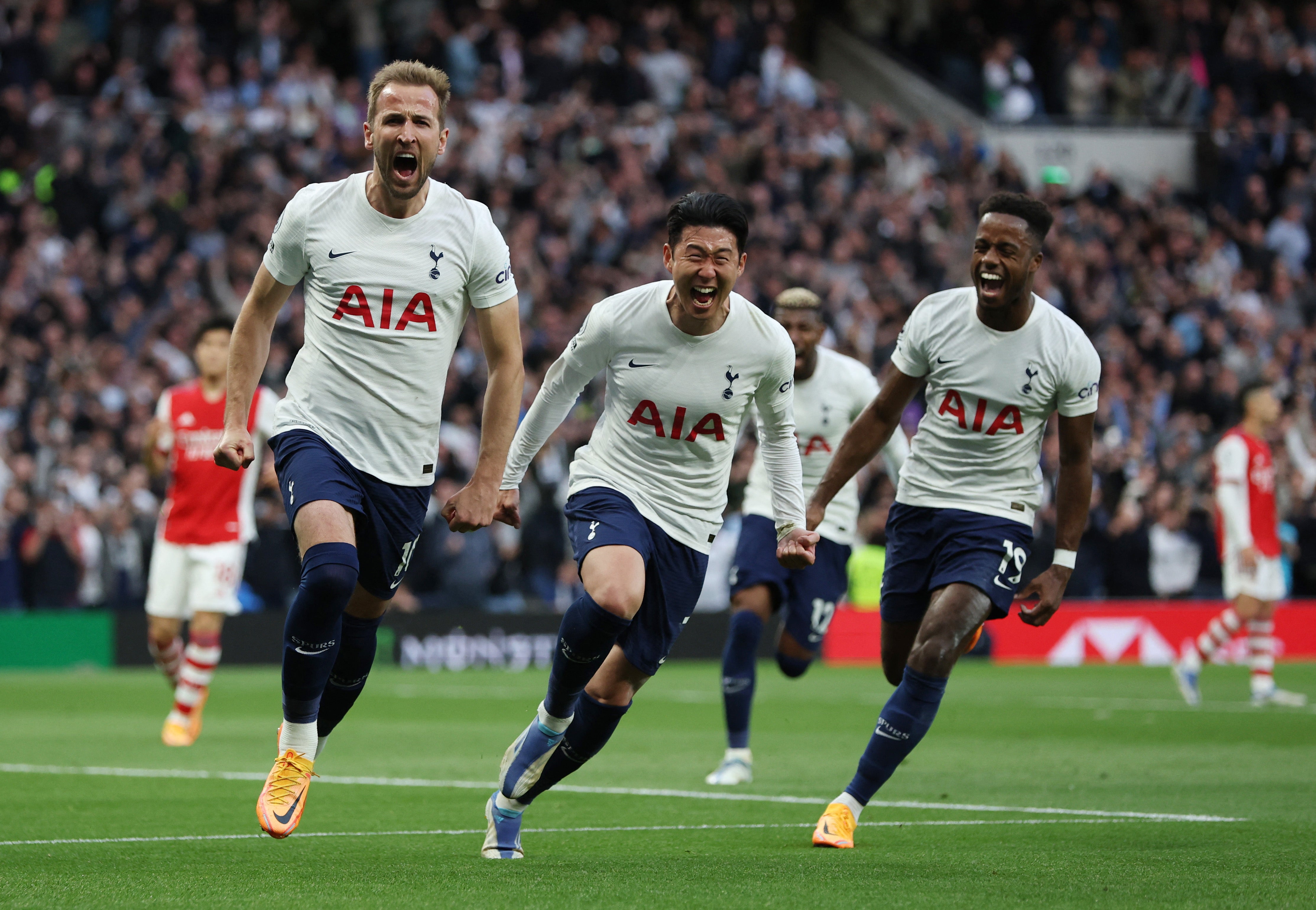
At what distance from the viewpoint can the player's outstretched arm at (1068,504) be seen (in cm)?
790

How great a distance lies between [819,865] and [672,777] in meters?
3.82

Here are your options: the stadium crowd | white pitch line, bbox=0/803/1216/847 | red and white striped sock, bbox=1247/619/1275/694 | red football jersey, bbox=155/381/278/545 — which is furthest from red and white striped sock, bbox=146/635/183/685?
red and white striped sock, bbox=1247/619/1275/694

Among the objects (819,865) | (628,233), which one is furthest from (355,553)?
(628,233)

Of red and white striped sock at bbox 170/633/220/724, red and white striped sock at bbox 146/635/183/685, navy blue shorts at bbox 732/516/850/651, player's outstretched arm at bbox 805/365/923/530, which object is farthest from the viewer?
red and white striped sock at bbox 146/635/183/685

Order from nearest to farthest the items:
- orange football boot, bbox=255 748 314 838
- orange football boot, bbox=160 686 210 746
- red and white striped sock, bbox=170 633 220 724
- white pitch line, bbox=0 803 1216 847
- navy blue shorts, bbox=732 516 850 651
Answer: orange football boot, bbox=255 748 314 838
white pitch line, bbox=0 803 1216 847
navy blue shorts, bbox=732 516 850 651
orange football boot, bbox=160 686 210 746
red and white striped sock, bbox=170 633 220 724

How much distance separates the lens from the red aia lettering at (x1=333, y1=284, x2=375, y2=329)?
7137mm

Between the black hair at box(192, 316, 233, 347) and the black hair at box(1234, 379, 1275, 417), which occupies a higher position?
the black hair at box(192, 316, 233, 347)

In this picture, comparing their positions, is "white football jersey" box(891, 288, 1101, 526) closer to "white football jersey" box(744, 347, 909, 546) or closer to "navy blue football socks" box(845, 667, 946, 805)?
"navy blue football socks" box(845, 667, 946, 805)

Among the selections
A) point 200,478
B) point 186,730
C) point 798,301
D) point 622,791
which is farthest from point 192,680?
point 798,301

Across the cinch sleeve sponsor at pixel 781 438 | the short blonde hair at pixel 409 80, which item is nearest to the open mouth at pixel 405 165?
the short blonde hair at pixel 409 80

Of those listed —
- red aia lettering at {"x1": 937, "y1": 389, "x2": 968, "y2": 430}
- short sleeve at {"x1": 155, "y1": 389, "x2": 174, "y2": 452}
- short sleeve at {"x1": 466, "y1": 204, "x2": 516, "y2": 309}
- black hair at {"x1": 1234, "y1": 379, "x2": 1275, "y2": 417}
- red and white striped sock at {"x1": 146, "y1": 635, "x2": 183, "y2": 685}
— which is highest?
short sleeve at {"x1": 466, "y1": 204, "x2": 516, "y2": 309}

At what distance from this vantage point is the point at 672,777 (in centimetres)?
1070

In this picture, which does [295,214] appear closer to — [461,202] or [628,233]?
[461,202]

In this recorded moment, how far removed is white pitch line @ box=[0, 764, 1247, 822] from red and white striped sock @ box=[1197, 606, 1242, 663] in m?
8.29
